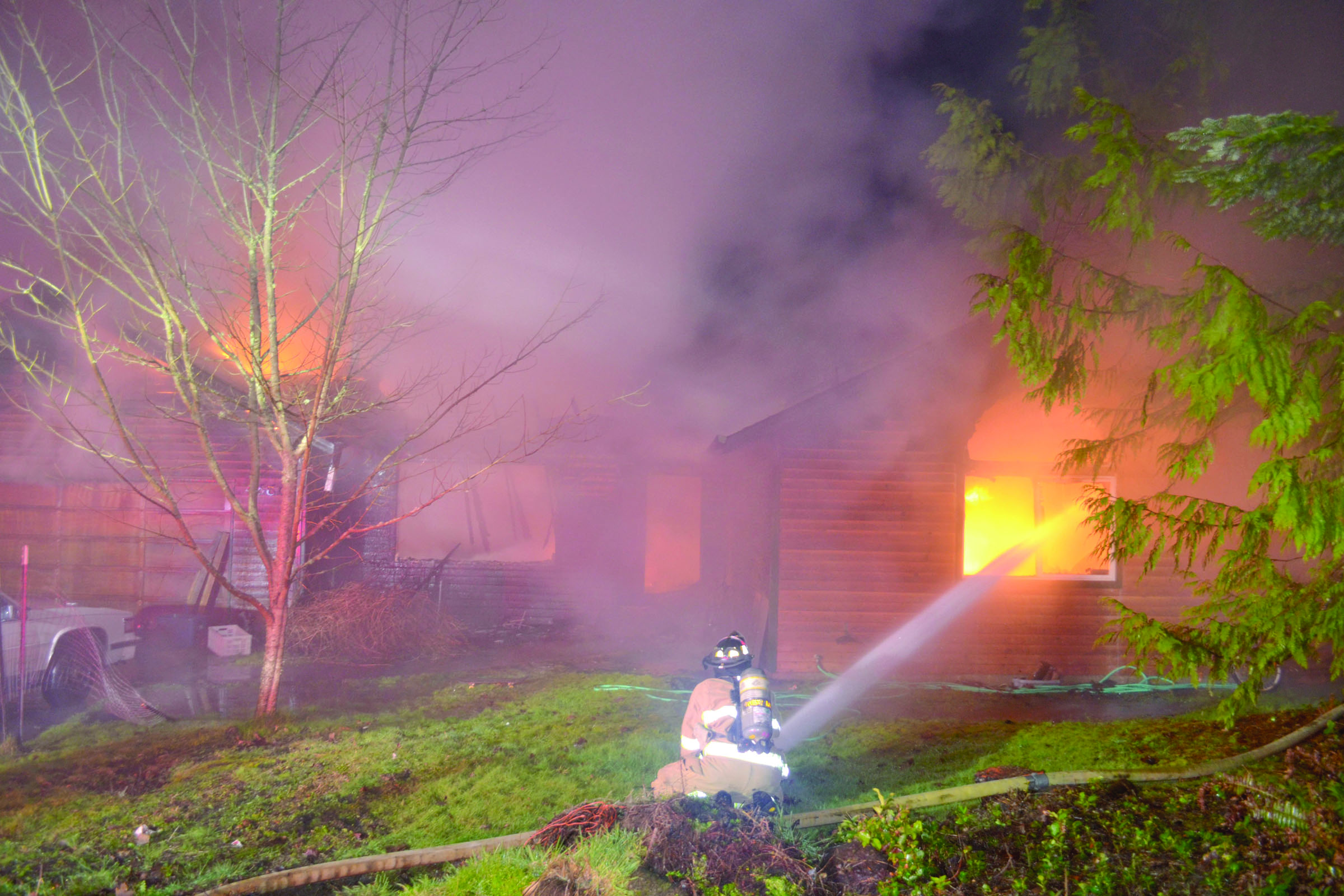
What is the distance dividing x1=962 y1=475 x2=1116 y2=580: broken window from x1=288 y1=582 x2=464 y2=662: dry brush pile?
7754 millimetres

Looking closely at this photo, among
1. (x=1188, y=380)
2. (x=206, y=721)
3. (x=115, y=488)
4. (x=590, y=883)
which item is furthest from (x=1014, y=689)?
(x=115, y=488)

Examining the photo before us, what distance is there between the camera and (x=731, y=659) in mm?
4191

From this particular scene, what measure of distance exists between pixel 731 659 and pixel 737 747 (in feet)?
1.69

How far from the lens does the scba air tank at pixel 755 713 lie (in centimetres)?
379

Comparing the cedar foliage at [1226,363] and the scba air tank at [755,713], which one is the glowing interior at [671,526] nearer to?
the cedar foliage at [1226,363]

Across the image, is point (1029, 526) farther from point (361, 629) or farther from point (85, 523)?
point (85, 523)

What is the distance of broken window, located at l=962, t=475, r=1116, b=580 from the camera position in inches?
348

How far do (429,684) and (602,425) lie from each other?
22.1 ft

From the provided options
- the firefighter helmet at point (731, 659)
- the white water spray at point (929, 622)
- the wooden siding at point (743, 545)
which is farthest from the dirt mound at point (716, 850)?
the wooden siding at point (743, 545)

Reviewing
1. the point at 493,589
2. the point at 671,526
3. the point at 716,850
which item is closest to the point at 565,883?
the point at 716,850

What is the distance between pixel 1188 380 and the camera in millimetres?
2955

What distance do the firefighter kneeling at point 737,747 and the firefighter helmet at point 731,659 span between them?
145mm

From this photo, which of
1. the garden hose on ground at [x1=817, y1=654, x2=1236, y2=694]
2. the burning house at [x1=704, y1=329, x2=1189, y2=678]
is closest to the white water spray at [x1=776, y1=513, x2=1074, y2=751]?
the burning house at [x1=704, y1=329, x2=1189, y2=678]

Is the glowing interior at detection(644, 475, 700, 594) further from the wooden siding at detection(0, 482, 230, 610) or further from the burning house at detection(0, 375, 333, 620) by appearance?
the wooden siding at detection(0, 482, 230, 610)
